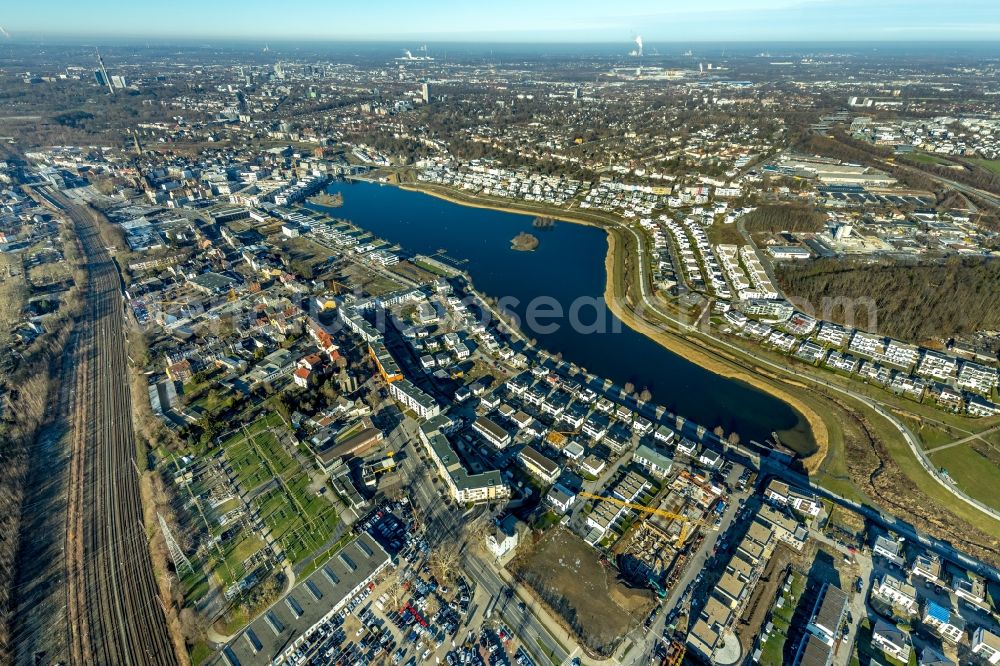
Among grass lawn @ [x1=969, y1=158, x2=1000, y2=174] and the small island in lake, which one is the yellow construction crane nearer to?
the small island in lake

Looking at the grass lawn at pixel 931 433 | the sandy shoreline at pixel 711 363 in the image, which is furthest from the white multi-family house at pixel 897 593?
the grass lawn at pixel 931 433

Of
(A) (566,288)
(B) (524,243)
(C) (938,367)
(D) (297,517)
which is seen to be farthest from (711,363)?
(D) (297,517)

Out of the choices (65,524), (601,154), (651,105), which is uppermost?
(651,105)

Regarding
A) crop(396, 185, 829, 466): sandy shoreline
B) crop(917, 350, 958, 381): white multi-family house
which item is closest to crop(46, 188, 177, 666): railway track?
crop(396, 185, 829, 466): sandy shoreline

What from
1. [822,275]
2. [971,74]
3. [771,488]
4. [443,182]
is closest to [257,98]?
[443,182]

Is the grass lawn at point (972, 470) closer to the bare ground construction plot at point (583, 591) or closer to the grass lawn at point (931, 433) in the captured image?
the grass lawn at point (931, 433)

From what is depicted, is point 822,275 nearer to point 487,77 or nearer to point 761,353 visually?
point 761,353
